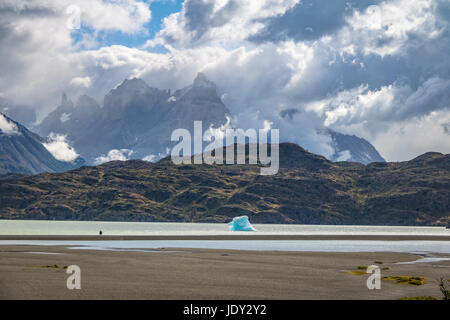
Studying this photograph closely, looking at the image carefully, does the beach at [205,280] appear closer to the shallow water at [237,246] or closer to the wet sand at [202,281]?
the wet sand at [202,281]

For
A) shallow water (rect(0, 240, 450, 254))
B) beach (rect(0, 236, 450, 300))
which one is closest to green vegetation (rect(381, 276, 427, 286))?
beach (rect(0, 236, 450, 300))

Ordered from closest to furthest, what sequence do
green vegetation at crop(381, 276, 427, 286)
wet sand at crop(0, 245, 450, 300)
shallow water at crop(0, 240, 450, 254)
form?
wet sand at crop(0, 245, 450, 300) < green vegetation at crop(381, 276, 427, 286) < shallow water at crop(0, 240, 450, 254)

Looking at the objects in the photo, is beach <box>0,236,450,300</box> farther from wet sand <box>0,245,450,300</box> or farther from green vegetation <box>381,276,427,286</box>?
green vegetation <box>381,276,427,286</box>

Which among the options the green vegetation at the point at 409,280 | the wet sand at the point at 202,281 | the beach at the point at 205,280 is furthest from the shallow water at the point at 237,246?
the green vegetation at the point at 409,280

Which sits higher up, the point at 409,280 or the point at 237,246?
the point at 237,246

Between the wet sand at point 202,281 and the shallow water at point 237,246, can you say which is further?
the shallow water at point 237,246

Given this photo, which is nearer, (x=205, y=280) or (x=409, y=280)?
(x=205, y=280)

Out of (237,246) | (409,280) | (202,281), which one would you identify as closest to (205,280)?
(202,281)

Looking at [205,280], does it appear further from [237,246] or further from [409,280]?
[237,246]

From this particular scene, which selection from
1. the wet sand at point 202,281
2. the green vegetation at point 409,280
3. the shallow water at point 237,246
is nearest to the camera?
the wet sand at point 202,281

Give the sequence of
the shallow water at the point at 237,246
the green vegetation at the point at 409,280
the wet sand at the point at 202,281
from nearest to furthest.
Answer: the wet sand at the point at 202,281, the green vegetation at the point at 409,280, the shallow water at the point at 237,246
